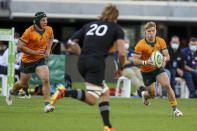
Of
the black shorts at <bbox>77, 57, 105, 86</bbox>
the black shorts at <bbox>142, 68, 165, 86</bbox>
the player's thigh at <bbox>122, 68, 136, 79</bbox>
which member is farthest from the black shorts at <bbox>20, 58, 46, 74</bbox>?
the player's thigh at <bbox>122, 68, 136, 79</bbox>

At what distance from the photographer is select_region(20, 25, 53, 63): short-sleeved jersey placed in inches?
569

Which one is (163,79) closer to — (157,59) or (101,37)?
(157,59)

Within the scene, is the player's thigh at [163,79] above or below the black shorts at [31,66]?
below

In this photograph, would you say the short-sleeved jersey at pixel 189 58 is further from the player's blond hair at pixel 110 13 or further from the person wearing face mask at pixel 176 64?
the player's blond hair at pixel 110 13

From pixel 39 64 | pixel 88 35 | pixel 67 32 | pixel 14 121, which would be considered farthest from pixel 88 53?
pixel 67 32

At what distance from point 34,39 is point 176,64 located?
949cm

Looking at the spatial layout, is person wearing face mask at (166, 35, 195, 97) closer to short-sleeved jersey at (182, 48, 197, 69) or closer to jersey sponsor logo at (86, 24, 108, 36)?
short-sleeved jersey at (182, 48, 197, 69)

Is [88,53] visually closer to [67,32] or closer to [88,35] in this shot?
[88,35]

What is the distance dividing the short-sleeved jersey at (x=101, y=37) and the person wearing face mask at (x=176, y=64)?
11892mm

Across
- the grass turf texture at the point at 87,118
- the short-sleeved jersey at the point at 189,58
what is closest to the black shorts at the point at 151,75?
the grass turf texture at the point at 87,118

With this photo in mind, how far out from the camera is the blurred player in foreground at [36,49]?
1439 centimetres

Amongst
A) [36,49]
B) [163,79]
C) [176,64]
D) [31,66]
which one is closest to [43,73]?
[31,66]

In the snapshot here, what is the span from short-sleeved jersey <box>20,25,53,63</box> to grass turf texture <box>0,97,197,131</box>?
1.28 meters

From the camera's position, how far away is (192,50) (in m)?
24.0
